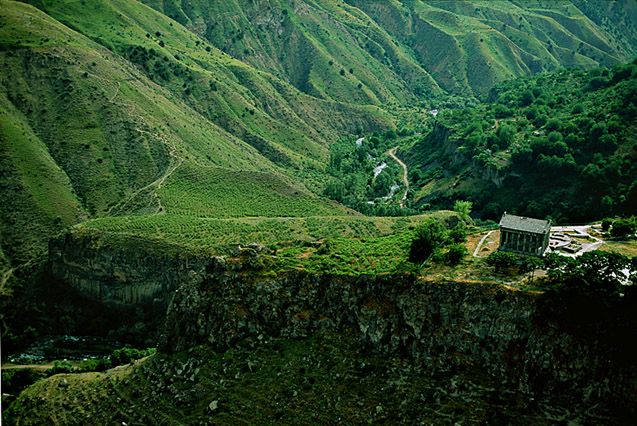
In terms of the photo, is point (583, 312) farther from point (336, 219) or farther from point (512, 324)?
point (336, 219)

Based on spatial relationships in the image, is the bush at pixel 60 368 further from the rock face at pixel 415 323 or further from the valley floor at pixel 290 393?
the rock face at pixel 415 323

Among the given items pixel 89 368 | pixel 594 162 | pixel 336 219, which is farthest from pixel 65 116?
pixel 594 162

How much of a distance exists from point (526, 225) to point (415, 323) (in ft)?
65.2

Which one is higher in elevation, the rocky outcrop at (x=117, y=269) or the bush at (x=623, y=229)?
the bush at (x=623, y=229)

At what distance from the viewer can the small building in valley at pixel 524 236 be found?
89375 millimetres

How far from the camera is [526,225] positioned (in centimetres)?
9081

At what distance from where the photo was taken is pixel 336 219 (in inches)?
6216

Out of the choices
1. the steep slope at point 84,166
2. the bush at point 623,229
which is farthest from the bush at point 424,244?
the steep slope at point 84,166

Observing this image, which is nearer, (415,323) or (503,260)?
(415,323)

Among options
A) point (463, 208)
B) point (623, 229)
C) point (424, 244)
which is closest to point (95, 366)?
point (424, 244)

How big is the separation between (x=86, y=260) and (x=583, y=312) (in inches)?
4119

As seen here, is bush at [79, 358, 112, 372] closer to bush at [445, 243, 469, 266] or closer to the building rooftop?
bush at [445, 243, 469, 266]

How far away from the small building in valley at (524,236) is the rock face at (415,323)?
10.9 metres

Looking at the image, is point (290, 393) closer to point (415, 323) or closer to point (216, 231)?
point (415, 323)
